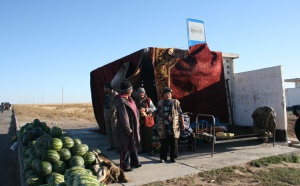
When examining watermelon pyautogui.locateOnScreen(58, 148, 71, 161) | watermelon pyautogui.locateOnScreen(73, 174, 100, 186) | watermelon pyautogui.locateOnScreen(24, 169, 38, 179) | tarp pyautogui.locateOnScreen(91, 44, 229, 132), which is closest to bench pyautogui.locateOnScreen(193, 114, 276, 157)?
tarp pyautogui.locateOnScreen(91, 44, 229, 132)

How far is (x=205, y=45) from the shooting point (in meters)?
10.0

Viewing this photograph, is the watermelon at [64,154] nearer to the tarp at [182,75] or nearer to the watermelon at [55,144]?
the watermelon at [55,144]

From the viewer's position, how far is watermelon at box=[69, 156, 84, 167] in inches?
215

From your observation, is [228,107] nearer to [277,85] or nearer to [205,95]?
[205,95]

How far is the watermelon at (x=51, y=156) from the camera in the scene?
216 inches

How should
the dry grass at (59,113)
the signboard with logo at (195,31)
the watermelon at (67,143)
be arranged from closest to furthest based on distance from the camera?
the watermelon at (67,143) → the signboard with logo at (195,31) → the dry grass at (59,113)

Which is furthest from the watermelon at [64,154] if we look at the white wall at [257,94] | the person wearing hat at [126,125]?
the white wall at [257,94]

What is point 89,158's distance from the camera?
5.70 m

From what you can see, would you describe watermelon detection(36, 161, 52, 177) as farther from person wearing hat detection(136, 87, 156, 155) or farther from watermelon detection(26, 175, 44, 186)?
person wearing hat detection(136, 87, 156, 155)

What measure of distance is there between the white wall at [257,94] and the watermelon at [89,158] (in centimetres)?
619

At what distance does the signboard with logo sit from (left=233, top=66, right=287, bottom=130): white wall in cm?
213

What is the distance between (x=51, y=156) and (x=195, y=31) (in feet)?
21.2

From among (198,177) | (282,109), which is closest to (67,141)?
(198,177)

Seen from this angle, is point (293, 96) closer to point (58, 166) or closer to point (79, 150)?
point (79, 150)
